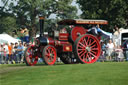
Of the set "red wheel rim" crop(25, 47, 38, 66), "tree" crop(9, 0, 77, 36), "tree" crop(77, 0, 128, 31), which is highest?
"tree" crop(9, 0, 77, 36)

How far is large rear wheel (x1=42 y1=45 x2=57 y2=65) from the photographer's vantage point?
54.7 ft

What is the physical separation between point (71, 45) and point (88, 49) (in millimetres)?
839

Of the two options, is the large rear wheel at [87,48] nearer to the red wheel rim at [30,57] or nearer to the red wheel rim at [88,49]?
the red wheel rim at [88,49]

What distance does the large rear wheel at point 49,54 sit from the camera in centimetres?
1667

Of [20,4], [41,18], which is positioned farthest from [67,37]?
[20,4]

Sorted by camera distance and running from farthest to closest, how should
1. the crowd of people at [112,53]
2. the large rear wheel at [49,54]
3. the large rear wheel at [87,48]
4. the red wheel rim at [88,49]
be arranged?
the crowd of people at [112,53] < the red wheel rim at [88,49] < the large rear wheel at [87,48] < the large rear wheel at [49,54]

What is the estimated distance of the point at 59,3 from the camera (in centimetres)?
6550

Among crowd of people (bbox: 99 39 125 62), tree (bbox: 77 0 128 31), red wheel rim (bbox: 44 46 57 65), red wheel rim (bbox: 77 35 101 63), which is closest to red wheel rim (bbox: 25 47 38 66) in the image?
red wheel rim (bbox: 44 46 57 65)

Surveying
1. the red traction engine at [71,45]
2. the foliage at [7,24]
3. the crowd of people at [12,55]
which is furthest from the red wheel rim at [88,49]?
the foliage at [7,24]

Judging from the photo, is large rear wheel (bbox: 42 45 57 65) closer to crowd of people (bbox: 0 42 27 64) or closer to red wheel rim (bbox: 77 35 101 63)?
red wheel rim (bbox: 77 35 101 63)

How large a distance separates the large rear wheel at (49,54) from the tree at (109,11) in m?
26.8

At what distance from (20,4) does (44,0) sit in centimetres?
446

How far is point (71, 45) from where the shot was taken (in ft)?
57.1

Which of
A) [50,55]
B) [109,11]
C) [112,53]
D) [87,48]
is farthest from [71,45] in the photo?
[109,11]
